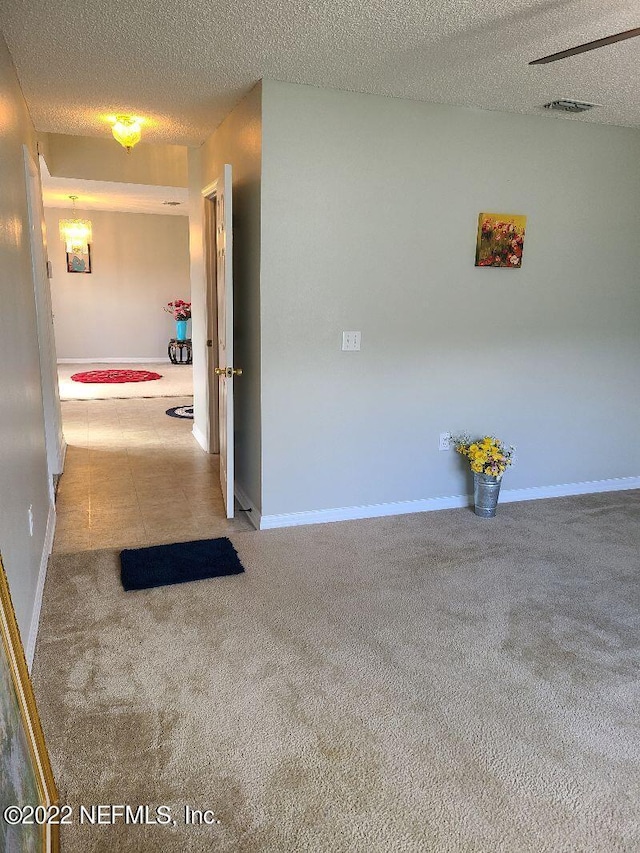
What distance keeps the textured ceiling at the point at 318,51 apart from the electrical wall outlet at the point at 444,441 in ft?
6.56

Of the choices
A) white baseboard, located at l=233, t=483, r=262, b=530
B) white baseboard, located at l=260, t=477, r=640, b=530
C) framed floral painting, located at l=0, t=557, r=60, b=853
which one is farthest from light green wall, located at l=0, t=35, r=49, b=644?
white baseboard, located at l=260, t=477, r=640, b=530

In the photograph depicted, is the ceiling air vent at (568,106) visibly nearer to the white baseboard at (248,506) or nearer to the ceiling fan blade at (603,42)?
the ceiling fan blade at (603,42)

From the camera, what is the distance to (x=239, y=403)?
4.05 m

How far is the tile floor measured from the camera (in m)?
3.57

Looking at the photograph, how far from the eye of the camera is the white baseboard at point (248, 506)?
3674mm

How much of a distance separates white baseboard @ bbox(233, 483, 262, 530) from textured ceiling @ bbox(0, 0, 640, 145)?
244cm

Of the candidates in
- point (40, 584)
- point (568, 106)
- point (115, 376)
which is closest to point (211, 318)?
point (40, 584)

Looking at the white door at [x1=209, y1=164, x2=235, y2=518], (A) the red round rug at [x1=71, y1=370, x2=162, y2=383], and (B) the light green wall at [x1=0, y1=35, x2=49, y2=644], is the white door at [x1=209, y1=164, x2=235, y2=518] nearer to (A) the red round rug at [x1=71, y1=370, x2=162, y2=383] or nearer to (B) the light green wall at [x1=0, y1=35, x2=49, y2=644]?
(B) the light green wall at [x1=0, y1=35, x2=49, y2=644]

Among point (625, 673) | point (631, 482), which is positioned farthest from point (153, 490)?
point (631, 482)

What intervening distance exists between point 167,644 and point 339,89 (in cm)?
294

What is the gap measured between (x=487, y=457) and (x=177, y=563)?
202 cm

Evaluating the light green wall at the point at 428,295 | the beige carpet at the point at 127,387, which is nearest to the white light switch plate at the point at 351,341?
the light green wall at the point at 428,295

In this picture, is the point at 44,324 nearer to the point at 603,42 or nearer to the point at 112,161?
the point at 112,161

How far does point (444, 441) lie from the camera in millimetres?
3980
